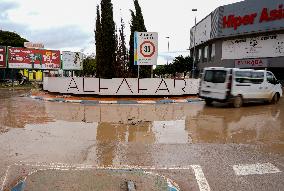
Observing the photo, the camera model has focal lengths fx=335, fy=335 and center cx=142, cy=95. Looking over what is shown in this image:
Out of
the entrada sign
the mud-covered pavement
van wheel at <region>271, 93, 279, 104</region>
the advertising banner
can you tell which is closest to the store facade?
the entrada sign

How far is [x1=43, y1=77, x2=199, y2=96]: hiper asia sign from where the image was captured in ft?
70.3

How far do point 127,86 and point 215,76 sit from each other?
656cm

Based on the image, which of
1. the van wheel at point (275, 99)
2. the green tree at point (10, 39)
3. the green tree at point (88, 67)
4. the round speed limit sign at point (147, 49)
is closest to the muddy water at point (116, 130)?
the van wheel at point (275, 99)

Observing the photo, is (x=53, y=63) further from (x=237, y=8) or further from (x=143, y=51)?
(x=143, y=51)

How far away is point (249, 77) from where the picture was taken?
17.1 metres

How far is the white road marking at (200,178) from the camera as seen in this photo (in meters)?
5.84

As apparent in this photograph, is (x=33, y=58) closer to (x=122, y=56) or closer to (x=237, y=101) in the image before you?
(x=122, y=56)

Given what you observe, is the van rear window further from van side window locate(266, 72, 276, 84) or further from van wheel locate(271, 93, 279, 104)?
van wheel locate(271, 93, 279, 104)

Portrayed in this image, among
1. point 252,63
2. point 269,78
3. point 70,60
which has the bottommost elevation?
point 269,78

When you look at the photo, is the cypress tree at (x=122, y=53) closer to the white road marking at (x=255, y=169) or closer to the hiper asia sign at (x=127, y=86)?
the hiper asia sign at (x=127, y=86)

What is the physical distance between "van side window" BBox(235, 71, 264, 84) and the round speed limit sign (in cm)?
817

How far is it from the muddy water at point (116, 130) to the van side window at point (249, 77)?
→ 184 cm

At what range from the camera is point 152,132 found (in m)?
10.6

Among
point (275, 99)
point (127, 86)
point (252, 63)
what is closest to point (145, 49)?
point (127, 86)
